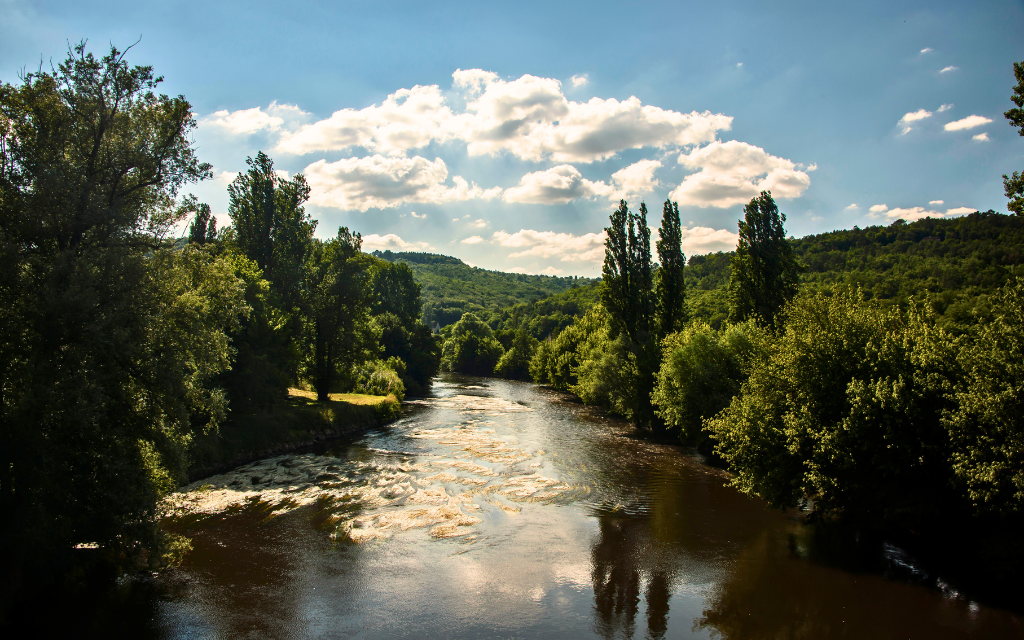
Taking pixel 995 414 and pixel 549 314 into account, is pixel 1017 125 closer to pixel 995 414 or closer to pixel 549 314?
pixel 995 414

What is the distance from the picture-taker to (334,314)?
41906 millimetres

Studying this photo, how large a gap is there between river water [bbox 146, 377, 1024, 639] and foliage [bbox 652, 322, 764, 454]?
382 cm

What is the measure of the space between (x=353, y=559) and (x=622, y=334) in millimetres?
33422

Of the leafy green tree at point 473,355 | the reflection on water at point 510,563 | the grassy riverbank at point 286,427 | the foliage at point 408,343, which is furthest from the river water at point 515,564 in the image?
the leafy green tree at point 473,355

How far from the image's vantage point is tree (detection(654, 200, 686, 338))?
144ft

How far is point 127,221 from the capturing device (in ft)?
45.2

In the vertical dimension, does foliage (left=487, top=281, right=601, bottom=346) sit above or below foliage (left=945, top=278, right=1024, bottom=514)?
above

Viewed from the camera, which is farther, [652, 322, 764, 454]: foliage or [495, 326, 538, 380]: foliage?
[495, 326, 538, 380]: foliage

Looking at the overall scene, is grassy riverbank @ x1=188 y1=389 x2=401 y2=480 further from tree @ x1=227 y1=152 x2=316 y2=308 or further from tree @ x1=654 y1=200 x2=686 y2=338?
tree @ x1=654 y1=200 x2=686 y2=338

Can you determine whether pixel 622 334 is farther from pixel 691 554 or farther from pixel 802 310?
pixel 691 554

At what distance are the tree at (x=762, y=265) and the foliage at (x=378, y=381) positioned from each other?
3271 centimetres

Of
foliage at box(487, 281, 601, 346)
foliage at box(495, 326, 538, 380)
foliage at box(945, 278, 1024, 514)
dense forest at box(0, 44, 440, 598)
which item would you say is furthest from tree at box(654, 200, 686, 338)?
foliage at box(487, 281, 601, 346)

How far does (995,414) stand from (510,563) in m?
13.7

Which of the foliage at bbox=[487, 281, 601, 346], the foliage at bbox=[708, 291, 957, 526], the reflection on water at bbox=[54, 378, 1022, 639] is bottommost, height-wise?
the reflection on water at bbox=[54, 378, 1022, 639]
